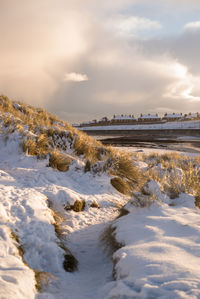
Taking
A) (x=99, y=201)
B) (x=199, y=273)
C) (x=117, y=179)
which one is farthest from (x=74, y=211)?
(x=199, y=273)

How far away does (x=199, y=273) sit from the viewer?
6.67 feet

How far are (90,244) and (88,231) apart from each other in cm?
50

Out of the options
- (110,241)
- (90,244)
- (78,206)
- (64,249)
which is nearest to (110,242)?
(110,241)

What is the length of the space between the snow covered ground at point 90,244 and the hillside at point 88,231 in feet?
0.04

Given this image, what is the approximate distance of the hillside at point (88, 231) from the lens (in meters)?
2.22

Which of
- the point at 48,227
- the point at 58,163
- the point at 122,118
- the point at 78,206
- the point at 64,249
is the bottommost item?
the point at 64,249

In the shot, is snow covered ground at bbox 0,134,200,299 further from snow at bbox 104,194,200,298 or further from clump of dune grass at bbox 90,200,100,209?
clump of dune grass at bbox 90,200,100,209

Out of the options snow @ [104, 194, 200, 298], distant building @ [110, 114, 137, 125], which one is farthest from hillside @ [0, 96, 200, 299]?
distant building @ [110, 114, 137, 125]

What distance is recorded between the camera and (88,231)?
4.37 metres

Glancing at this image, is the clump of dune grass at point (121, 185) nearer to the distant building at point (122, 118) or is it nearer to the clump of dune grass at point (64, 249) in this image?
the clump of dune grass at point (64, 249)

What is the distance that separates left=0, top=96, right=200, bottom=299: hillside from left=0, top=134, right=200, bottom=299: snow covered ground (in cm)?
1

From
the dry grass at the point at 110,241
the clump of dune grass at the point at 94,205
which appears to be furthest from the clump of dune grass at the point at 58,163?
the dry grass at the point at 110,241

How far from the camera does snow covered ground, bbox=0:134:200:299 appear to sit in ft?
6.95

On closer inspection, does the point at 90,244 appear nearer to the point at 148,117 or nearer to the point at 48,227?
the point at 48,227
